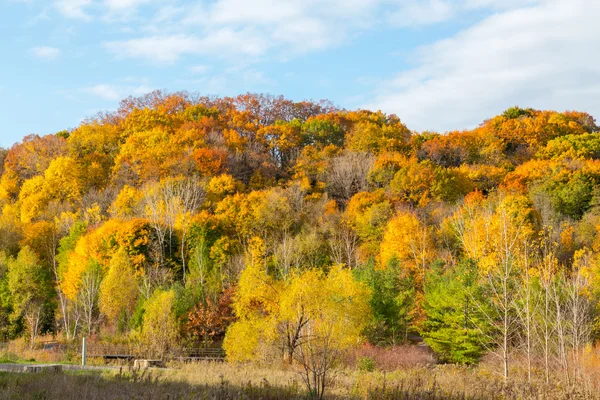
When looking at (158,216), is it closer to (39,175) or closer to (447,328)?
(39,175)

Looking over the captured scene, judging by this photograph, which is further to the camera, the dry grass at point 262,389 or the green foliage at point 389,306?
the green foliage at point 389,306

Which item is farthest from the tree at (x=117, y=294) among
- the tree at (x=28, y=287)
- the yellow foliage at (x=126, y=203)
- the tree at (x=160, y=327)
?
the yellow foliage at (x=126, y=203)

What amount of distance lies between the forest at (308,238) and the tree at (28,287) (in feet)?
0.54

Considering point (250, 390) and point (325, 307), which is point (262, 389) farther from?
point (325, 307)

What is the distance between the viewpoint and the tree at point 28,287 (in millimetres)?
40688

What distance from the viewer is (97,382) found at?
14.7 meters

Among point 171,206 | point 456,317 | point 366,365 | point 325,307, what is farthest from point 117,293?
point 366,365

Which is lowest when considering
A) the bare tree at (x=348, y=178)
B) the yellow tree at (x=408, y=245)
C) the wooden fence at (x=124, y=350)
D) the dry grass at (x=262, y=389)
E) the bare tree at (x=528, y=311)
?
the wooden fence at (x=124, y=350)

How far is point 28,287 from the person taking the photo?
43312 mm

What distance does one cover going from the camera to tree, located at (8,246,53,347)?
133 feet

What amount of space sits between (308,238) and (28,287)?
21093 mm

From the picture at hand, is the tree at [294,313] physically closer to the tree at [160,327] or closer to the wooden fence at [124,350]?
the wooden fence at [124,350]

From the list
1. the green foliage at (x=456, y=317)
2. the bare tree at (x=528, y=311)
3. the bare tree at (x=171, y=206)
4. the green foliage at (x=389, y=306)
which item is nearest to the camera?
the bare tree at (x=528, y=311)

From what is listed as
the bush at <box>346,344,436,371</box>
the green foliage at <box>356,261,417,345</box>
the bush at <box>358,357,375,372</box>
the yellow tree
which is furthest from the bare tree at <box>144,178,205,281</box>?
the bush at <box>358,357,375,372</box>
